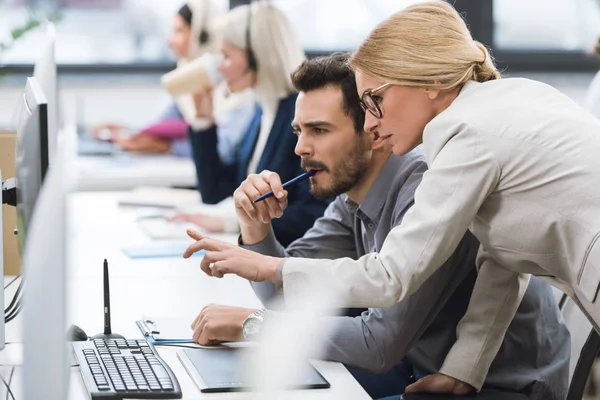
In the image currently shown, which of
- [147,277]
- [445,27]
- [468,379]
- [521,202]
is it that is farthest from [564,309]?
[147,277]

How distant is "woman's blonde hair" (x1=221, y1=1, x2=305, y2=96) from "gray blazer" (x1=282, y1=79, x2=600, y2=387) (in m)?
1.49

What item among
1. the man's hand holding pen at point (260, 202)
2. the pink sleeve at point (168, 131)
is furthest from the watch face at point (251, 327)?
the pink sleeve at point (168, 131)

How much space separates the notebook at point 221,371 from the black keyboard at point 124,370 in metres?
0.05

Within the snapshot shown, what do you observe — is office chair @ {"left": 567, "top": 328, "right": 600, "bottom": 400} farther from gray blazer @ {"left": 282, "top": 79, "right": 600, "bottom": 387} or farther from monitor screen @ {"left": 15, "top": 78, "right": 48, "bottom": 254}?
monitor screen @ {"left": 15, "top": 78, "right": 48, "bottom": 254}

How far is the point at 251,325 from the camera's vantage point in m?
1.68

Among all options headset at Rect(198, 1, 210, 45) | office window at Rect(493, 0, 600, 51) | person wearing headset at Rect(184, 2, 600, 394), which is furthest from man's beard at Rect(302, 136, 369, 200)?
office window at Rect(493, 0, 600, 51)

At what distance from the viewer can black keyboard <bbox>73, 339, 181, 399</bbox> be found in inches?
55.7

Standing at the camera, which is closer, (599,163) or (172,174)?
(599,163)

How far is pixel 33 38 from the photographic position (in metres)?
5.02

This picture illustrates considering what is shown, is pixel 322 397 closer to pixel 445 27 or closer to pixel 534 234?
pixel 534 234

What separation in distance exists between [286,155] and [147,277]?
0.67m

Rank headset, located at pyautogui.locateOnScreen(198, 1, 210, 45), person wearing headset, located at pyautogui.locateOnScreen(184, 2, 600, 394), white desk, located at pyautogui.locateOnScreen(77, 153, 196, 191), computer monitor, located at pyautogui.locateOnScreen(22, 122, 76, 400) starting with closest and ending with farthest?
1. computer monitor, located at pyautogui.locateOnScreen(22, 122, 76, 400)
2. person wearing headset, located at pyautogui.locateOnScreen(184, 2, 600, 394)
3. white desk, located at pyautogui.locateOnScreen(77, 153, 196, 191)
4. headset, located at pyautogui.locateOnScreen(198, 1, 210, 45)

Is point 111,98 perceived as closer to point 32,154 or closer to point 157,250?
point 157,250

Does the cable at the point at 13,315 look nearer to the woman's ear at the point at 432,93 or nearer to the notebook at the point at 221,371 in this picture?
the notebook at the point at 221,371
